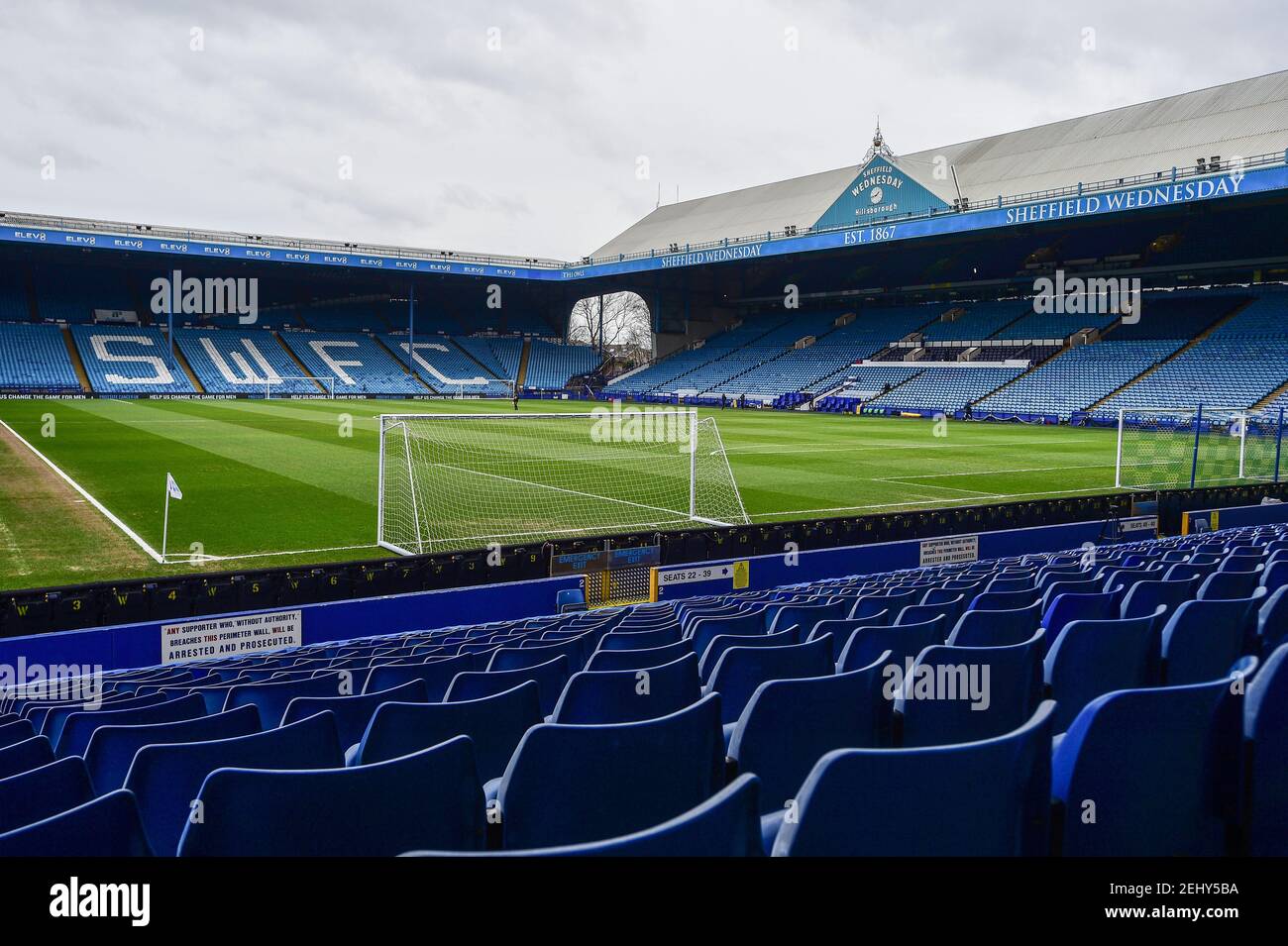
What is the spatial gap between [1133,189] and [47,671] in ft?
129

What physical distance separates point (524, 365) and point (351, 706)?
67747 millimetres

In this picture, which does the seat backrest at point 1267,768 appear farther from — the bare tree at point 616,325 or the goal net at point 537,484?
the bare tree at point 616,325

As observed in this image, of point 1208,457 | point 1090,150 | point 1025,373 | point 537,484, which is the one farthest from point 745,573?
point 1090,150

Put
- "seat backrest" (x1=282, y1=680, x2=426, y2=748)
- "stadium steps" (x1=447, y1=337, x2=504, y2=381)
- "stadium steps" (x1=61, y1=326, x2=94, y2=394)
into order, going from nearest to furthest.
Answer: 1. "seat backrest" (x1=282, y1=680, x2=426, y2=748)
2. "stadium steps" (x1=61, y1=326, x2=94, y2=394)
3. "stadium steps" (x1=447, y1=337, x2=504, y2=381)

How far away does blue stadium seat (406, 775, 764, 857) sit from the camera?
62.8 inches

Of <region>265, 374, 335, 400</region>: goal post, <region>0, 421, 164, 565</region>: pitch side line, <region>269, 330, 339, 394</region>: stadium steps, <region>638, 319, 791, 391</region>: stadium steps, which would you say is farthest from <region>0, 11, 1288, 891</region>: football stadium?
<region>638, 319, 791, 391</region>: stadium steps

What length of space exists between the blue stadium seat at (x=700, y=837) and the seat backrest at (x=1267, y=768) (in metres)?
1.56

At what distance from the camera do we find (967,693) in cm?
334

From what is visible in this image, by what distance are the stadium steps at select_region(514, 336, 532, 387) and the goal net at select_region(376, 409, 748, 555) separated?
119ft

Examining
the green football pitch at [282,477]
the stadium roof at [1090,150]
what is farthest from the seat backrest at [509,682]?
the stadium roof at [1090,150]

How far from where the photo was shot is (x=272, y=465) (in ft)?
73.0

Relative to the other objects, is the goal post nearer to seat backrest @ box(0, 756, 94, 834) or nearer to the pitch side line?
the pitch side line

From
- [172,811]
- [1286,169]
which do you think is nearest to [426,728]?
[172,811]

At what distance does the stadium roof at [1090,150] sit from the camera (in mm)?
43922
